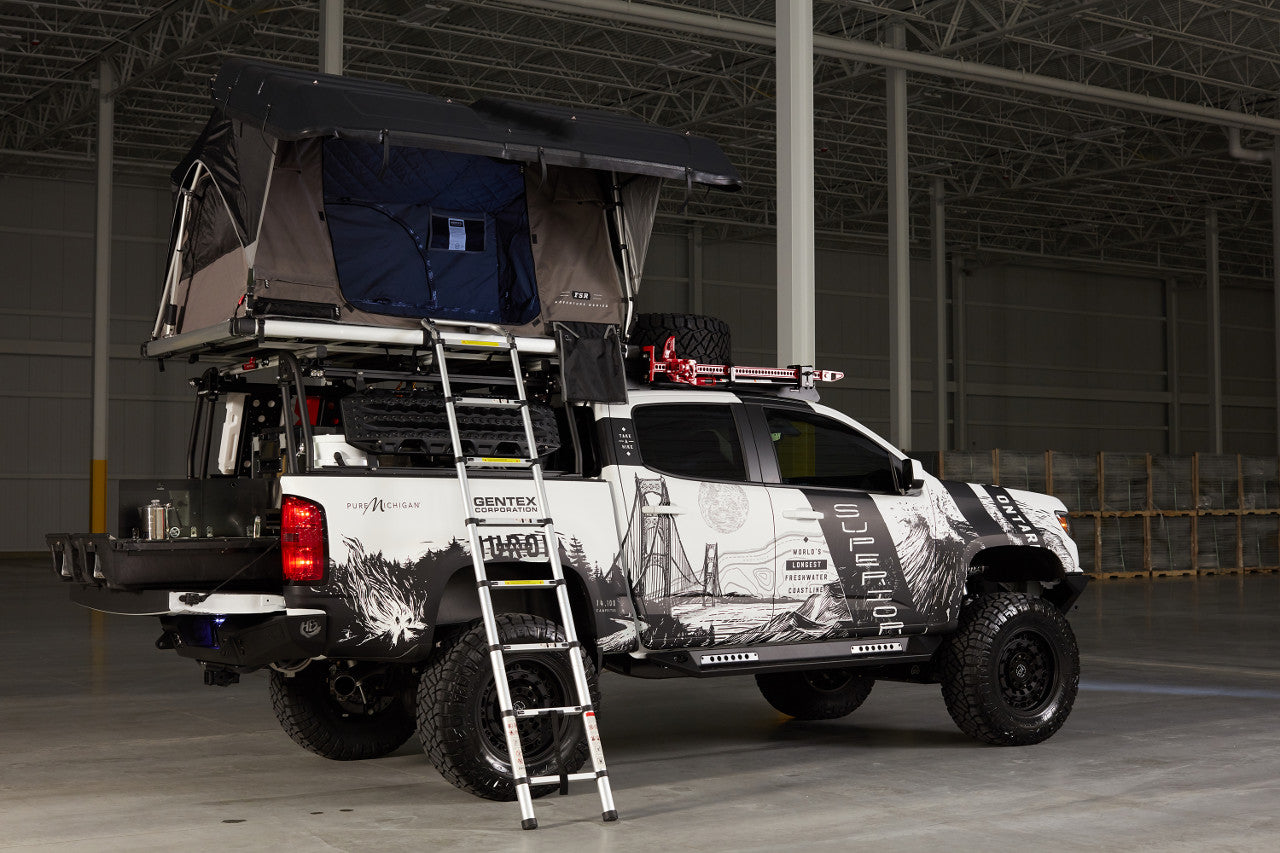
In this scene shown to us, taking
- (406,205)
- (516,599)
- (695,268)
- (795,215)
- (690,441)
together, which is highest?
(695,268)

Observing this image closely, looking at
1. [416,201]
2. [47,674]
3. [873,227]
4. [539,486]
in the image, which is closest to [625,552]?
[539,486]

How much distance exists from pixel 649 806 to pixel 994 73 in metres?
20.1

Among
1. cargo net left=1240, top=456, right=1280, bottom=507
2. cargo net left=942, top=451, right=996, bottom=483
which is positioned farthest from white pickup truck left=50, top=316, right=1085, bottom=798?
cargo net left=1240, top=456, right=1280, bottom=507

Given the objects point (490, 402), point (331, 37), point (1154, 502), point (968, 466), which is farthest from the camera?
point (1154, 502)

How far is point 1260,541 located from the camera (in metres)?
25.5

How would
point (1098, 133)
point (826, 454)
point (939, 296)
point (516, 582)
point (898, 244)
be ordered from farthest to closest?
point (939, 296) < point (1098, 133) < point (898, 244) < point (826, 454) < point (516, 582)

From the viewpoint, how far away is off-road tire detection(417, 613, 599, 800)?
6.55 m

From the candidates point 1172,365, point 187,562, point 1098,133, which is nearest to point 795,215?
point 187,562

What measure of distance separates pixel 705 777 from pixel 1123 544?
18.1 meters

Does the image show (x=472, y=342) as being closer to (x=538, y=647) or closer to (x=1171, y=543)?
(x=538, y=647)

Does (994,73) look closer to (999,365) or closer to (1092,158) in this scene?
(1092,158)

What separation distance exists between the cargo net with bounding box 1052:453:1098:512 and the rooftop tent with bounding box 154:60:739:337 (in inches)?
647

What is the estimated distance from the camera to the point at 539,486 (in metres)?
6.82

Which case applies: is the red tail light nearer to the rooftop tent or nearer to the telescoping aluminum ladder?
the telescoping aluminum ladder
